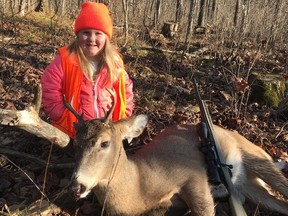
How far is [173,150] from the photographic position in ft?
13.6

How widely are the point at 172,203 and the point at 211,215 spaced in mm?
391

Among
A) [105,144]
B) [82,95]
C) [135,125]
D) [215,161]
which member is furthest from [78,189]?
[82,95]

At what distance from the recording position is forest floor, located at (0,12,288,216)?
432 cm

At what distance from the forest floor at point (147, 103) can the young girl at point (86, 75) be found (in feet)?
2.02

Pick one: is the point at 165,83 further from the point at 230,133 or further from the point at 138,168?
the point at 138,168

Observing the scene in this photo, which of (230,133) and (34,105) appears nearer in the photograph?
(34,105)

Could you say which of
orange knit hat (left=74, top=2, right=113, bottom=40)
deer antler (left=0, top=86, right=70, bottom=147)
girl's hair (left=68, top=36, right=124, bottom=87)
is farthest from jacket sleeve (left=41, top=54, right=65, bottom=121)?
deer antler (left=0, top=86, right=70, bottom=147)

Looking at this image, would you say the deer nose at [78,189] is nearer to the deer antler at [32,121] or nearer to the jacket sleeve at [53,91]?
the deer antler at [32,121]

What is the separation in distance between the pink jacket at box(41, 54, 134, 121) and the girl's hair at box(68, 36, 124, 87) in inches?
2.8

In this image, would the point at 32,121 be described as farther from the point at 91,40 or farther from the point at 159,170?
the point at 91,40

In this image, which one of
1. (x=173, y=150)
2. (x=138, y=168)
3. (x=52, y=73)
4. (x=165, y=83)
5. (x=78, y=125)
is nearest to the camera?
(x=78, y=125)

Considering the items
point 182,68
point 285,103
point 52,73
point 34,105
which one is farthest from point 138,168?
point 182,68

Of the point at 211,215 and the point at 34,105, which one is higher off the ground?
the point at 34,105

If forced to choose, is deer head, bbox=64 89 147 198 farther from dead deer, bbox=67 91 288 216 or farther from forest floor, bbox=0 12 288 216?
forest floor, bbox=0 12 288 216
